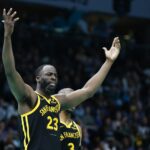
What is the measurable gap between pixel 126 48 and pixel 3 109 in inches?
319

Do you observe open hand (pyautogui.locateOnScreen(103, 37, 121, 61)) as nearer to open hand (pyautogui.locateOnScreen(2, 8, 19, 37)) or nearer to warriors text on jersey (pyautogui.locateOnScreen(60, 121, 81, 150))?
open hand (pyautogui.locateOnScreen(2, 8, 19, 37))

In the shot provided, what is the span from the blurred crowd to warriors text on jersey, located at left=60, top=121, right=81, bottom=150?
16.6ft

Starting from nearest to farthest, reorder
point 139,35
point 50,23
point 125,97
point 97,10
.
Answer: point 125,97 → point 50,23 → point 97,10 → point 139,35

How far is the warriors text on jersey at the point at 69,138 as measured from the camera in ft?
23.9

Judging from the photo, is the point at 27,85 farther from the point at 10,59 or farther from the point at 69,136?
the point at 69,136

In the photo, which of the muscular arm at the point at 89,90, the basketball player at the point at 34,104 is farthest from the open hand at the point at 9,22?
the muscular arm at the point at 89,90

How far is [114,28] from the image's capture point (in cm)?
2456

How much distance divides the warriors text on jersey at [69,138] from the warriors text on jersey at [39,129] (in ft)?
5.95

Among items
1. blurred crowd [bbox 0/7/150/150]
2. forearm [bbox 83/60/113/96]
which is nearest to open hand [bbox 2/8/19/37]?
forearm [bbox 83/60/113/96]

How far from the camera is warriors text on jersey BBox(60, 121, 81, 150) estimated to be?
7.30 metres

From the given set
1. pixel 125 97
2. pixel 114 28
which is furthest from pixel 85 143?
pixel 114 28

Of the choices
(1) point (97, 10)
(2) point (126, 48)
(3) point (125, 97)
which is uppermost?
(1) point (97, 10)

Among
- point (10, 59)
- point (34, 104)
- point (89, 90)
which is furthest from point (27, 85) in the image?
point (89, 90)

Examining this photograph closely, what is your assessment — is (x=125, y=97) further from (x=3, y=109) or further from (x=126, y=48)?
(x=3, y=109)
